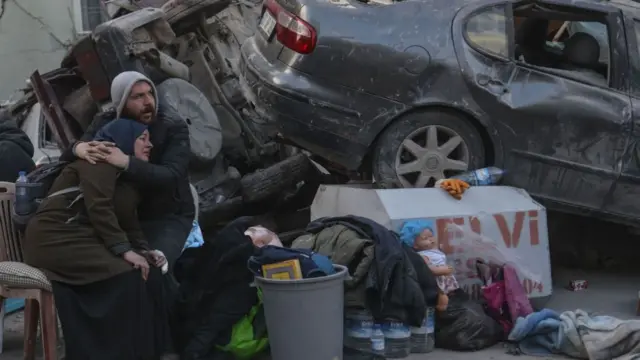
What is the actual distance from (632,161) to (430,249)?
1886 millimetres

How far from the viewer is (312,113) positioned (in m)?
6.32

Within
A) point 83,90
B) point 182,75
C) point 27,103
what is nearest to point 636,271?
point 182,75

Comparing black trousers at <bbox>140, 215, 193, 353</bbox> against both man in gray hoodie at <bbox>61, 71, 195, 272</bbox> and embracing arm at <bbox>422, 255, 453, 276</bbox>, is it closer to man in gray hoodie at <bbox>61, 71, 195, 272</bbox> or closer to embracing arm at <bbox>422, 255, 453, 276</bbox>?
man in gray hoodie at <bbox>61, 71, 195, 272</bbox>

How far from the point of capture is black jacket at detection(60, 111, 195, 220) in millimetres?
4789

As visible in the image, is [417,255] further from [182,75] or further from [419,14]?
[182,75]

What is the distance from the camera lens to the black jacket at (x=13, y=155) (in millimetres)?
5973

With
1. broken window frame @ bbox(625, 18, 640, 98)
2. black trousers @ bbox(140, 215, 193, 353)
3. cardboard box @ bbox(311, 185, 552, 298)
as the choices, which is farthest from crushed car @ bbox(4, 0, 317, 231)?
broken window frame @ bbox(625, 18, 640, 98)

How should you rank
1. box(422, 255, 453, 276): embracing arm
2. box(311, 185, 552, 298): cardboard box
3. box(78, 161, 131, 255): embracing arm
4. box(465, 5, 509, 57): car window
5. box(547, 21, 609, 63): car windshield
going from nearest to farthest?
box(78, 161, 131, 255): embracing arm → box(422, 255, 453, 276): embracing arm → box(311, 185, 552, 298): cardboard box → box(465, 5, 509, 57): car window → box(547, 21, 609, 63): car windshield

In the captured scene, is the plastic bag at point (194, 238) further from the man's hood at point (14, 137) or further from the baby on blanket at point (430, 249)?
the man's hood at point (14, 137)

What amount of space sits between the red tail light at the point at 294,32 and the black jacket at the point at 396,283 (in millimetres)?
1698

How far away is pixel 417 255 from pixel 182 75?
9.34ft

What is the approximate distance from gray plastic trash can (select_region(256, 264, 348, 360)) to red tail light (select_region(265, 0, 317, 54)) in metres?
2.13

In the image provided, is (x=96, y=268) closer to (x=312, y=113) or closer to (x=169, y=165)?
(x=169, y=165)

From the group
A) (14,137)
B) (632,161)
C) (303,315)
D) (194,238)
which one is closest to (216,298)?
(303,315)
